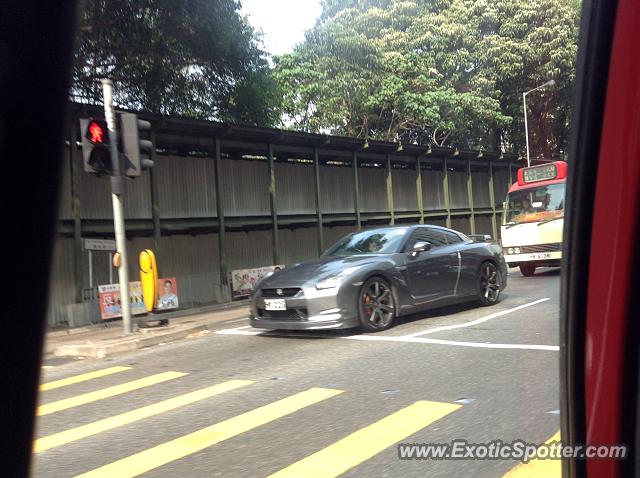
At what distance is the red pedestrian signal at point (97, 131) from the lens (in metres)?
9.31

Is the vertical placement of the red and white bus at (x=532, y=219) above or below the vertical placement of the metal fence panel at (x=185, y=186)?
below

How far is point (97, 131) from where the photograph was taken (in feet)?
30.7

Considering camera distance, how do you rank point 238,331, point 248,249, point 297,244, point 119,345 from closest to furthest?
point 119,345
point 238,331
point 248,249
point 297,244

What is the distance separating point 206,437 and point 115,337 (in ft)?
18.4

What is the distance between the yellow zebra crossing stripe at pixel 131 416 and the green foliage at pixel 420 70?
20.5m

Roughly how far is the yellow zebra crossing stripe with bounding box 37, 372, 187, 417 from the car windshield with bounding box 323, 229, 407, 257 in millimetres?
3482

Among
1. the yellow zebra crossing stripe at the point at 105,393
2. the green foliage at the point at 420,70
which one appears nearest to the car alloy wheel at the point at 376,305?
the yellow zebra crossing stripe at the point at 105,393

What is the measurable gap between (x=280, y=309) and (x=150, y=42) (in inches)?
344

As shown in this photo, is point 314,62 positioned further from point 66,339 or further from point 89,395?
point 89,395

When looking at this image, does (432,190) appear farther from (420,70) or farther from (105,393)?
(105,393)

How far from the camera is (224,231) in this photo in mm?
16094

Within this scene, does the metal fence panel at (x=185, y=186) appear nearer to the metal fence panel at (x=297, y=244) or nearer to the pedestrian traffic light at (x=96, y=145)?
the metal fence panel at (x=297, y=244)

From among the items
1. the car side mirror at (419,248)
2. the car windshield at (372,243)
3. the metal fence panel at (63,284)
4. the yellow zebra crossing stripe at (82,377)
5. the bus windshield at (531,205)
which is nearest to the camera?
the yellow zebra crossing stripe at (82,377)

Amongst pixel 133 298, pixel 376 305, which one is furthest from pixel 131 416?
pixel 133 298
